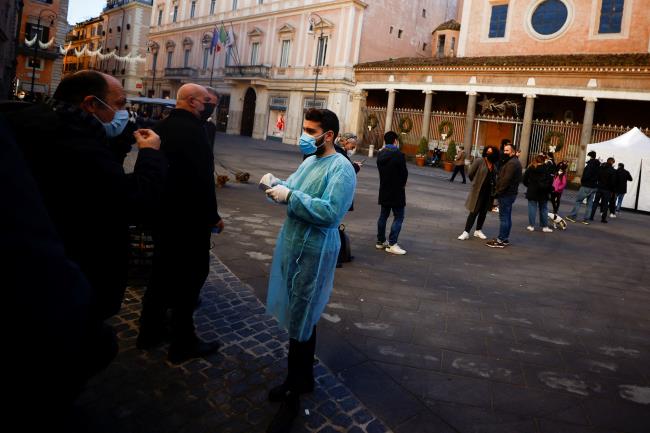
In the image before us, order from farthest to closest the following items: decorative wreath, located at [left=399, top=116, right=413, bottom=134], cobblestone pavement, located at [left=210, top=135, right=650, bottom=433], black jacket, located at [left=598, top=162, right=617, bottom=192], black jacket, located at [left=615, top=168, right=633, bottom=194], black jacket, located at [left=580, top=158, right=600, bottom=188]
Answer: decorative wreath, located at [left=399, top=116, right=413, bottom=134], black jacket, located at [left=615, top=168, right=633, bottom=194], black jacket, located at [left=598, top=162, right=617, bottom=192], black jacket, located at [left=580, top=158, right=600, bottom=188], cobblestone pavement, located at [left=210, top=135, right=650, bottom=433]

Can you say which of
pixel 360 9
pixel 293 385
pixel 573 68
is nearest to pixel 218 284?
pixel 293 385

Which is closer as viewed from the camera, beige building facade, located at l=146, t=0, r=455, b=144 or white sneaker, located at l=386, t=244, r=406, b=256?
white sneaker, located at l=386, t=244, r=406, b=256

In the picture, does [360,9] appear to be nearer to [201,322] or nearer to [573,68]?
[573,68]

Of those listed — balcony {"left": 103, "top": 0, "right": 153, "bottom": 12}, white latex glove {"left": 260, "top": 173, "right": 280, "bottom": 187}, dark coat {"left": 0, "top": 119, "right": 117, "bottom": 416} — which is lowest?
dark coat {"left": 0, "top": 119, "right": 117, "bottom": 416}

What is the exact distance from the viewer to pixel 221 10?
130 ft

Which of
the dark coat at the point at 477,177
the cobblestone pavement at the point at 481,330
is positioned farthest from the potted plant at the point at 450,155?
the dark coat at the point at 477,177

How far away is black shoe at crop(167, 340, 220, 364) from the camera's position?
3.22 meters

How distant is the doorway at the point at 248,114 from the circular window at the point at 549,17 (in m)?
20.7

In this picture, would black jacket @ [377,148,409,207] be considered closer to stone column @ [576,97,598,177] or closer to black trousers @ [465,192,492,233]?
black trousers @ [465,192,492,233]

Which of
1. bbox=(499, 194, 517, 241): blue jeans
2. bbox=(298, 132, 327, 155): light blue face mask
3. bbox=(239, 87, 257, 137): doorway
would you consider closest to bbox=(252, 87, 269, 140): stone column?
bbox=(239, 87, 257, 137): doorway

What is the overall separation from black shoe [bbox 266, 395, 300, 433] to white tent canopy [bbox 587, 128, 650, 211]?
1688cm

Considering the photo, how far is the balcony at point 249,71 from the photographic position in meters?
35.0

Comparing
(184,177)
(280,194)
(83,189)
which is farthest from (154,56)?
(83,189)

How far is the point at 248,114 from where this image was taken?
37719 millimetres
